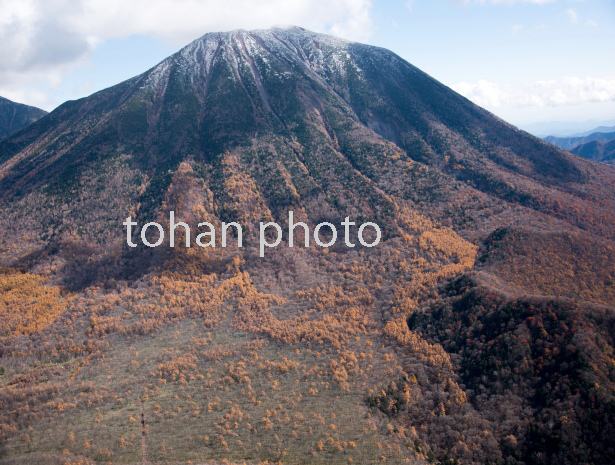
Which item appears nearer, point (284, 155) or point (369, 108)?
point (284, 155)

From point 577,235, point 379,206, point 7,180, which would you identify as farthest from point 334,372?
point 7,180

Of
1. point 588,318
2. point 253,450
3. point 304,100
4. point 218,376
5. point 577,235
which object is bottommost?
point 253,450

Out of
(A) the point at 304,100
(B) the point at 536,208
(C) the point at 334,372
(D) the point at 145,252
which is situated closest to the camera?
(C) the point at 334,372

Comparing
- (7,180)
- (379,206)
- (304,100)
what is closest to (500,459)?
(379,206)

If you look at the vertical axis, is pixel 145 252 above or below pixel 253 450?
above

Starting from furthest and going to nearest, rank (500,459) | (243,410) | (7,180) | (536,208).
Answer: (7,180) < (536,208) < (243,410) < (500,459)

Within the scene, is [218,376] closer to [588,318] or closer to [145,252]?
[145,252]

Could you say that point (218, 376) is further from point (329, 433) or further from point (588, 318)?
point (588, 318)
